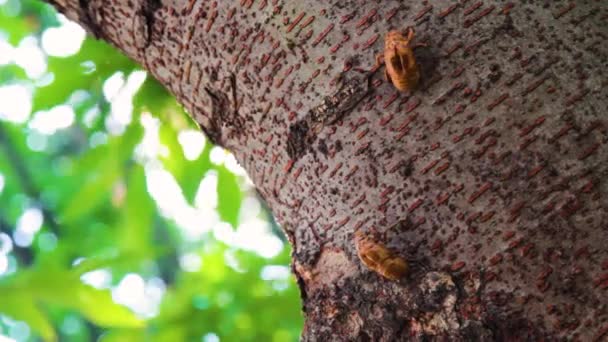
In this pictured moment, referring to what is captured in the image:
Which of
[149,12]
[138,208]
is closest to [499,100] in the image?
[149,12]

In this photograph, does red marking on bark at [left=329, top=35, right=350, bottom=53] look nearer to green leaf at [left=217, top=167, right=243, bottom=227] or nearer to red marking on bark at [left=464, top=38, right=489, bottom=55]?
red marking on bark at [left=464, top=38, right=489, bottom=55]

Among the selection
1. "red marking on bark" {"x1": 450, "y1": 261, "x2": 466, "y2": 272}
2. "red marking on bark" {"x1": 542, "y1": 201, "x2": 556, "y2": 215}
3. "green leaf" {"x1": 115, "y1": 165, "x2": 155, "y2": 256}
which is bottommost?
"green leaf" {"x1": 115, "y1": 165, "x2": 155, "y2": 256}

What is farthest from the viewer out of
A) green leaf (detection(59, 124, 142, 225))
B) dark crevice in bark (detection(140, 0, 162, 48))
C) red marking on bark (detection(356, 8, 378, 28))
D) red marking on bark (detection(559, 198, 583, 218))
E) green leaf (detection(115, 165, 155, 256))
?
green leaf (detection(115, 165, 155, 256))

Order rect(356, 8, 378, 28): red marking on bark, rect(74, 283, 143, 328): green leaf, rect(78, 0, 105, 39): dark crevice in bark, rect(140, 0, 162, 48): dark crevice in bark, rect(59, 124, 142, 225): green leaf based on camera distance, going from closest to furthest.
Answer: rect(356, 8, 378, 28): red marking on bark → rect(140, 0, 162, 48): dark crevice in bark → rect(78, 0, 105, 39): dark crevice in bark → rect(74, 283, 143, 328): green leaf → rect(59, 124, 142, 225): green leaf

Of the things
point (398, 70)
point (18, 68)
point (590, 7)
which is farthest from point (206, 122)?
point (18, 68)

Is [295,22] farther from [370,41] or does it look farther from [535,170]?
[535,170]

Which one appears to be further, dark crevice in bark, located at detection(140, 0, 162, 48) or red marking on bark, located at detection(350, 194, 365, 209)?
dark crevice in bark, located at detection(140, 0, 162, 48)

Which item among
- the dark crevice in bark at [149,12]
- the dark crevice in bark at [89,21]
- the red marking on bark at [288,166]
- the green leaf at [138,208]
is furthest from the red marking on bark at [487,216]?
the green leaf at [138,208]

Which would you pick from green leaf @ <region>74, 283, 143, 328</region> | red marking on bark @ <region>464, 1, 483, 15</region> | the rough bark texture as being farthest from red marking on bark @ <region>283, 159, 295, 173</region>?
green leaf @ <region>74, 283, 143, 328</region>
